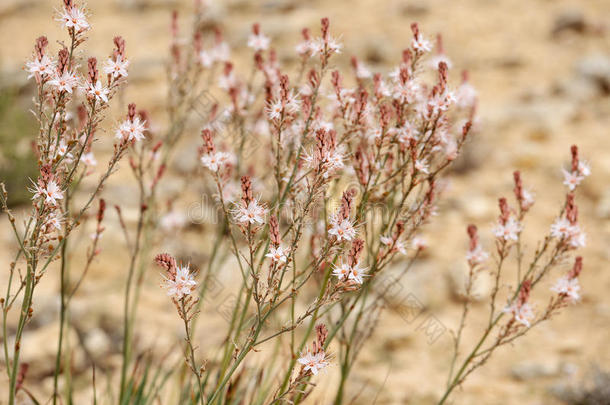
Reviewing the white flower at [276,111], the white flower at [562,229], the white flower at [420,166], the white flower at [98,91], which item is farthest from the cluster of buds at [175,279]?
the white flower at [562,229]

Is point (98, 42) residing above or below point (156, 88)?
above

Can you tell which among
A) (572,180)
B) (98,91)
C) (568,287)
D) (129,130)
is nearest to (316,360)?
(129,130)

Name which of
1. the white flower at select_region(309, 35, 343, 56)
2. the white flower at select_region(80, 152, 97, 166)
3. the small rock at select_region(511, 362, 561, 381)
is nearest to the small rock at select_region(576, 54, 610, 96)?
the small rock at select_region(511, 362, 561, 381)

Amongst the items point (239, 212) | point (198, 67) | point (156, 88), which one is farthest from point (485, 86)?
point (239, 212)

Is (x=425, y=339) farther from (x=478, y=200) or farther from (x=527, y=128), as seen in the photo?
(x=527, y=128)

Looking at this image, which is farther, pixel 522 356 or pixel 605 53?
pixel 605 53

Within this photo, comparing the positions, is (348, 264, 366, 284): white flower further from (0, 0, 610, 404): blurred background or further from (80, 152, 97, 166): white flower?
(80, 152, 97, 166): white flower
